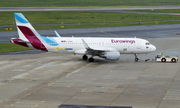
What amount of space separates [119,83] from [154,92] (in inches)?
209

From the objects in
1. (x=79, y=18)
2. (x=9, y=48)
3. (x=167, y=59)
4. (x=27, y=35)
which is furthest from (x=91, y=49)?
(x=79, y=18)

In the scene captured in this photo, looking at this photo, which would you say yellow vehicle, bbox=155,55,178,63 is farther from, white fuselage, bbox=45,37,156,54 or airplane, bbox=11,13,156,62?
airplane, bbox=11,13,156,62

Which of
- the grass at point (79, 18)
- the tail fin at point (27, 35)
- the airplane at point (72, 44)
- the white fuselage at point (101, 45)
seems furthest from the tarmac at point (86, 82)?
the grass at point (79, 18)

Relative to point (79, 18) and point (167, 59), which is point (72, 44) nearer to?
point (167, 59)

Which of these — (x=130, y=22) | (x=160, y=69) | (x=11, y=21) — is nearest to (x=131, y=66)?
(x=160, y=69)

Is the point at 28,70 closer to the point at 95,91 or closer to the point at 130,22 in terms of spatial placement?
the point at 95,91

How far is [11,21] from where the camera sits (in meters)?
112

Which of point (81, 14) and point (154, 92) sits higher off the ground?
point (81, 14)

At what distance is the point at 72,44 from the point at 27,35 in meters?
7.87

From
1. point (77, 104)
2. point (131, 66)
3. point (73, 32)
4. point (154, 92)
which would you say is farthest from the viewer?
point (73, 32)

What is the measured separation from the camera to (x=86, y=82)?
3731 cm

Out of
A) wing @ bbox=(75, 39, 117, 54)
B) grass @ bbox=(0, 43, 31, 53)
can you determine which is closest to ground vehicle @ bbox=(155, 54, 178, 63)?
wing @ bbox=(75, 39, 117, 54)

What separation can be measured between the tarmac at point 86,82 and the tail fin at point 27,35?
2.88 meters

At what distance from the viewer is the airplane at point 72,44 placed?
5147 centimetres
